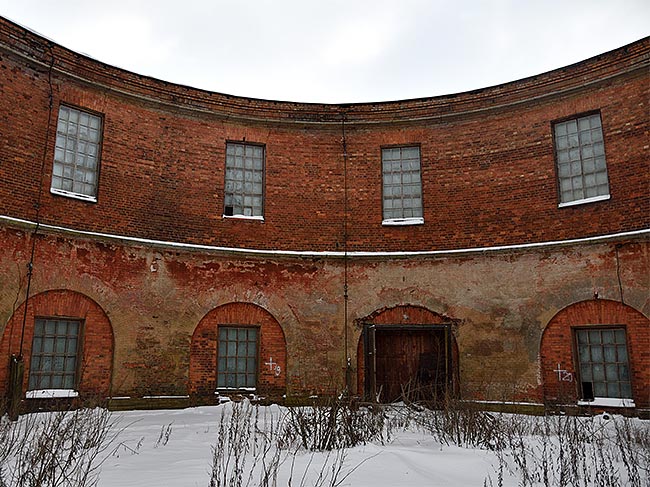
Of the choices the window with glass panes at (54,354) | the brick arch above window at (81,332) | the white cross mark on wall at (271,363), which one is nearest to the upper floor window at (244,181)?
the white cross mark on wall at (271,363)

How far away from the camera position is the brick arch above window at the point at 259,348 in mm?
13125

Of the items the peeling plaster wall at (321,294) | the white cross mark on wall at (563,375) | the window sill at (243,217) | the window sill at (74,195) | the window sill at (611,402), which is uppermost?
the window sill at (74,195)

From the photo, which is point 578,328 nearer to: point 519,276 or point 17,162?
point 519,276

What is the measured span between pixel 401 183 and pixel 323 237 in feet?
7.78

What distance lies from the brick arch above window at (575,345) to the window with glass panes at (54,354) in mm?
9758

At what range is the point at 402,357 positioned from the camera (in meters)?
13.9

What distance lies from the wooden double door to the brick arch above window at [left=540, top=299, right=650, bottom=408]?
7.18 feet

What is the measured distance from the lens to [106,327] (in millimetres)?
12328

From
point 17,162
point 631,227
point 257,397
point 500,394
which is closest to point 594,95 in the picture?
point 631,227

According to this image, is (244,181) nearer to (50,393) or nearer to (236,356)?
(236,356)

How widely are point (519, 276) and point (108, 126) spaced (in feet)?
31.8

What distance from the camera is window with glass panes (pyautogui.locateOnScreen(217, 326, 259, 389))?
13438 millimetres

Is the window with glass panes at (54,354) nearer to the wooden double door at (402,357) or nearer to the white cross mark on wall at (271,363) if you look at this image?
the white cross mark on wall at (271,363)

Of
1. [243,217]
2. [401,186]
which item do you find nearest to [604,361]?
[401,186]
